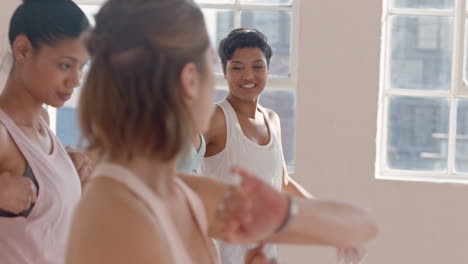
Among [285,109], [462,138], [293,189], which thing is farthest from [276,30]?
[293,189]

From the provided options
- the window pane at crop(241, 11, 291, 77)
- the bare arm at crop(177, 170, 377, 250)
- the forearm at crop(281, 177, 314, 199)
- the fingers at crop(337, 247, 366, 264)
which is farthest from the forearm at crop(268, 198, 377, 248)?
the window pane at crop(241, 11, 291, 77)

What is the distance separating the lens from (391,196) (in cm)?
487

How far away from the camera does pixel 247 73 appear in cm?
347

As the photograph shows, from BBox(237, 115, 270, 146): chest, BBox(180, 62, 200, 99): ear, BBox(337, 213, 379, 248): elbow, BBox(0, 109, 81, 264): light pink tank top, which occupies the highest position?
BBox(180, 62, 200, 99): ear

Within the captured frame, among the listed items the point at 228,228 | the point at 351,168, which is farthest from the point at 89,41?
the point at 351,168

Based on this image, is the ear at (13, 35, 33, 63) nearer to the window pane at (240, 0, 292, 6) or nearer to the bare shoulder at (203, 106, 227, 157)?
the bare shoulder at (203, 106, 227, 157)

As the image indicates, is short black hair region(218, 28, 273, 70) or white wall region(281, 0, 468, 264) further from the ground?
short black hair region(218, 28, 273, 70)

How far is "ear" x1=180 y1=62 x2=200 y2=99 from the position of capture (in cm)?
112

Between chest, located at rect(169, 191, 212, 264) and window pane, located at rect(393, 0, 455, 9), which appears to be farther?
window pane, located at rect(393, 0, 455, 9)

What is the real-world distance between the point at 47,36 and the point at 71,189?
40 cm

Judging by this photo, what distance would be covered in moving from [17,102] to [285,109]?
3307 mm

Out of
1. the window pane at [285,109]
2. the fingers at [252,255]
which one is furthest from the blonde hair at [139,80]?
the window pane at [285,109]

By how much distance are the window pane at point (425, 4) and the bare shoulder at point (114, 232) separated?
421 centimetres

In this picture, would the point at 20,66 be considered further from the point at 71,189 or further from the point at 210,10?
the point at 210,10
